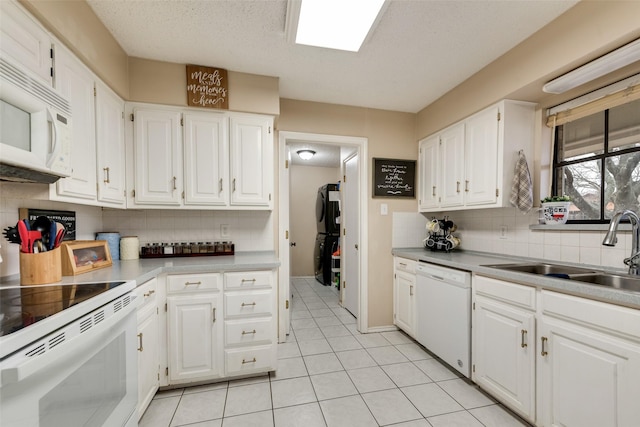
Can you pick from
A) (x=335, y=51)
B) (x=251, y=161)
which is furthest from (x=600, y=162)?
(x=251, y=161)

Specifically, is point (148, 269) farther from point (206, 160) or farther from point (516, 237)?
point (516, 237)

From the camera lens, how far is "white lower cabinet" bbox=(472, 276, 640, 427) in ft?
3.79

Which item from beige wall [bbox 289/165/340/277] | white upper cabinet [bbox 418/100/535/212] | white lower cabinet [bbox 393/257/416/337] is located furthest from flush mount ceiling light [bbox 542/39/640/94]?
beige wall [bbox 289/165/340/277]

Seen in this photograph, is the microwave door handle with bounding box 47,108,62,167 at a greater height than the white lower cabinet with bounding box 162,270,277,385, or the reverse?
the microwave door handle with bounding box 47,108,62,167

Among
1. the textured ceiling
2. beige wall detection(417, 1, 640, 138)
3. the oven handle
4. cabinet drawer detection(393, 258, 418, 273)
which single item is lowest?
cabinet drawer detection(393, 258, 418, 273)

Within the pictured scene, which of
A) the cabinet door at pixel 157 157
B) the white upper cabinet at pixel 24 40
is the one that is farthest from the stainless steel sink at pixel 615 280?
the white upper cabinet at pixel 24 40

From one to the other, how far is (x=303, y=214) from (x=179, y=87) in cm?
365

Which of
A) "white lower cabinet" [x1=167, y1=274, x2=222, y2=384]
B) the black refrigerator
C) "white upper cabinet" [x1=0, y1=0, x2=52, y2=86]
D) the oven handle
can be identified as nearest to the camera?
the oven handle

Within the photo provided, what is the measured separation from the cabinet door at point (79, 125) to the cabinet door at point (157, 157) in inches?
16.3

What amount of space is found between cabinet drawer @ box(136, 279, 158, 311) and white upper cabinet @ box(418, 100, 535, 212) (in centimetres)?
249

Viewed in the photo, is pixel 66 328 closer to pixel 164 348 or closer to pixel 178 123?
pixel 164 348

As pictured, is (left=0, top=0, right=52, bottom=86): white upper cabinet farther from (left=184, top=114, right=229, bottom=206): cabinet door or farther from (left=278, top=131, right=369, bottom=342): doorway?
(left=278, top=131, right=369, bottom=342): doorway

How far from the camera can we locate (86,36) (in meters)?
1.54

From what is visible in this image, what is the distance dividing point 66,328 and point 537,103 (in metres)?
3.04
